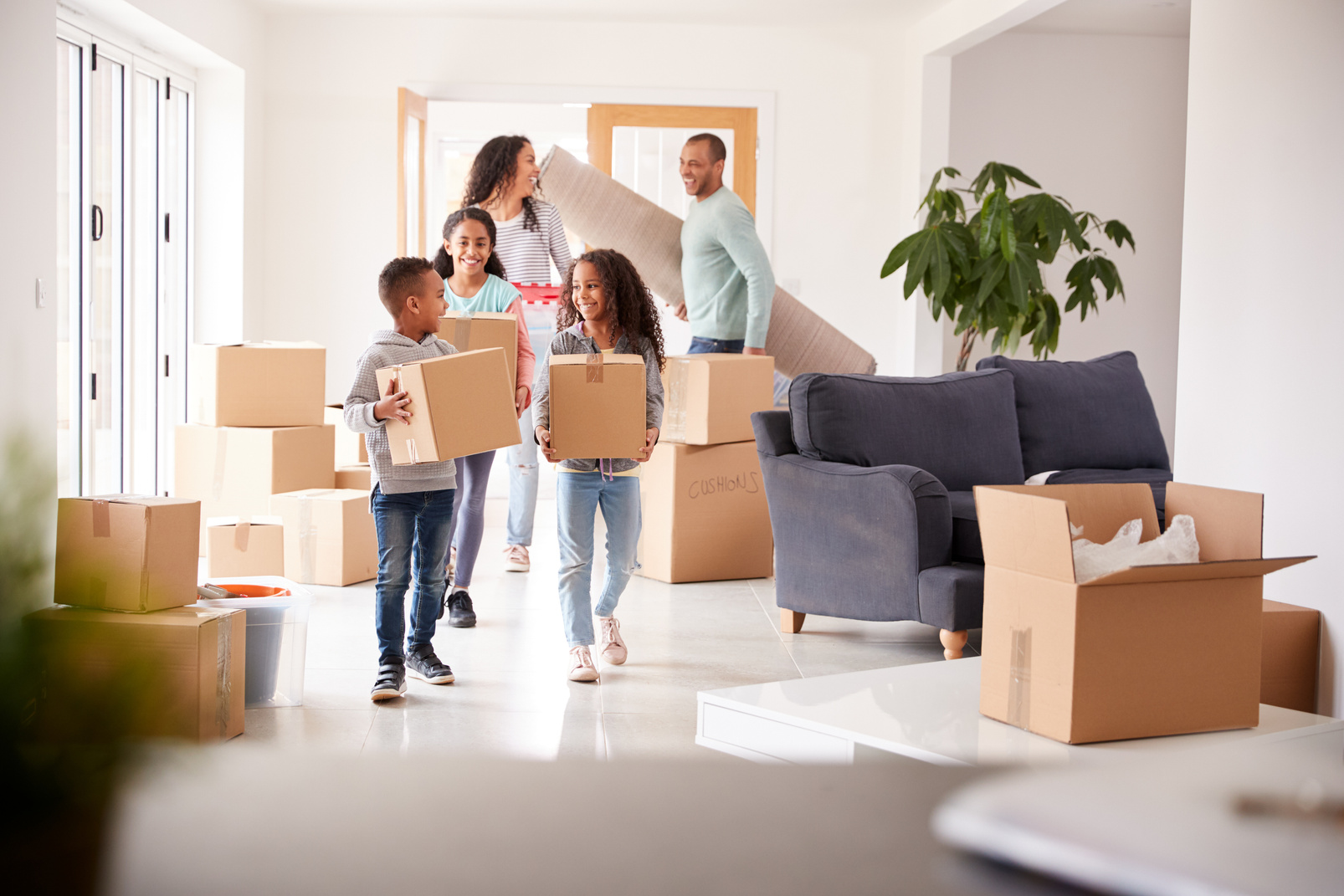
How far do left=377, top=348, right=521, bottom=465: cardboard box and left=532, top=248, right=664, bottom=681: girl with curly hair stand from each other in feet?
0.67

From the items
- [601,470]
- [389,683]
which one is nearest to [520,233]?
[601,470]

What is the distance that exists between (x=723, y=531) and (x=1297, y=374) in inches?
79.0

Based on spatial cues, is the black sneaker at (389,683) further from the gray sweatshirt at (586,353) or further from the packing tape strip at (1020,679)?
the packing tape strip at (1020,679)

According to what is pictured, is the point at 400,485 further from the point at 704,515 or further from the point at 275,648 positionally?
the point at 704,515

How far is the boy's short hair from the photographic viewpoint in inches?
104

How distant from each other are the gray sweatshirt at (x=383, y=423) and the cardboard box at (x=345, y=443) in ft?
7.65

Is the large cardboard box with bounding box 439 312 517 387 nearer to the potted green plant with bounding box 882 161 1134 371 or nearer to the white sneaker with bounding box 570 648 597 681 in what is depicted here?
the white sneaker with bounding box 570 648 597 681

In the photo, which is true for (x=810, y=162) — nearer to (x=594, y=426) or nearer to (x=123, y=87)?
(x=123, y=87)

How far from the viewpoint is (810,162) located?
242 inches

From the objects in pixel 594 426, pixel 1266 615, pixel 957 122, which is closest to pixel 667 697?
pixel 594 426

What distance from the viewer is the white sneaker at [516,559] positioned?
4211 millimetres

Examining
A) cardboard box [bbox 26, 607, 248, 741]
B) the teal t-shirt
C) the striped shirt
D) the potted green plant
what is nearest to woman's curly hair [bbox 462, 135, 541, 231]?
the striped shirt

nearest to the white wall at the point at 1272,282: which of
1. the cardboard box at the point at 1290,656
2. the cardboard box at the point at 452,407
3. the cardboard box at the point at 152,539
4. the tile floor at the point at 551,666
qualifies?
the cardboard box at the point at 1290,656

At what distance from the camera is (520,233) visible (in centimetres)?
409
